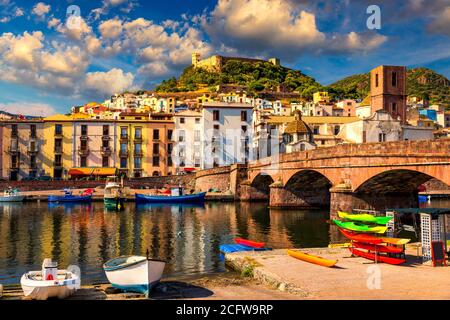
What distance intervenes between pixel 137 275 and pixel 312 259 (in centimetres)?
876

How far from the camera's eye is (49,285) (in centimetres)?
1580

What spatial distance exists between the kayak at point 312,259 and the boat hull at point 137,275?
7.70 m

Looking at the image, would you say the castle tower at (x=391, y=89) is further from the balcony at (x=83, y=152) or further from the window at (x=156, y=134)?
the balcony at (x=83, y=152)

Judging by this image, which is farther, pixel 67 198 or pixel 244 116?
pixel 244 116

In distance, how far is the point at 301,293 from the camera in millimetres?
16188

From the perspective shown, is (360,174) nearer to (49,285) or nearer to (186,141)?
(49,285)

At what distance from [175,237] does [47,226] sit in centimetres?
1470

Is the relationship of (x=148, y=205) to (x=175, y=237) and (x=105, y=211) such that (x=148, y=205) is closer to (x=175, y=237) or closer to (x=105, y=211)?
(x=105, y=211)

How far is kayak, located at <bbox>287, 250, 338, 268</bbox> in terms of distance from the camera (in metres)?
20.8

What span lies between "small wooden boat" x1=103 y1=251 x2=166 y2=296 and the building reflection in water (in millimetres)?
6524

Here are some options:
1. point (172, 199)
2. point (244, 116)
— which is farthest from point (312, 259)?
point (244, 116)

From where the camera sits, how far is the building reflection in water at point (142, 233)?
1112 inches

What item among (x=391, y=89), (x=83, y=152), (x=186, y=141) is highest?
(x=391, y=89)

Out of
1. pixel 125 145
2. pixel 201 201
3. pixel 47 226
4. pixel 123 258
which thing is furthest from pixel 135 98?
pixel 123 258
